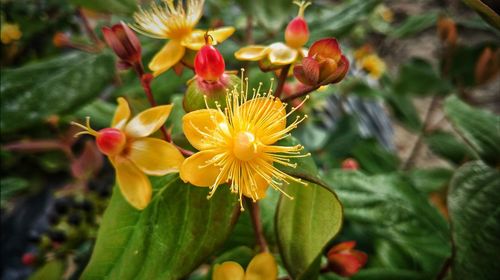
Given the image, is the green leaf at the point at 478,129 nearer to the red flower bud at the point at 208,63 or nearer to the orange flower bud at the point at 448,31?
the red flower bud at the point at 208,63

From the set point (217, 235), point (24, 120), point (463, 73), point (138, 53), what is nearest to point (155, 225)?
point (217, 235)

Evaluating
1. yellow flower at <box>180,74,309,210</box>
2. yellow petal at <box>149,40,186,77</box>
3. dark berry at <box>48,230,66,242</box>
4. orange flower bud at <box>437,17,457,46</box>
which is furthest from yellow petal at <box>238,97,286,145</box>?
orange flower bud at <box>437,17,457,46</box>

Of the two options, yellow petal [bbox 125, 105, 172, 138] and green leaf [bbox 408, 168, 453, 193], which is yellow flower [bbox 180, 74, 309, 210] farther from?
green leaf [bbox 408, 168, 453, 193]

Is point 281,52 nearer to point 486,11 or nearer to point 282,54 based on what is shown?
point 282,54

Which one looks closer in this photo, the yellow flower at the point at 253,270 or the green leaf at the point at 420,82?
the yellow flower at the point at 253,270

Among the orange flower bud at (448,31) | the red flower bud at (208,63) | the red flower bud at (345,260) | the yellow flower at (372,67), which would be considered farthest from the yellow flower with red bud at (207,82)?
the yellow flower at (372,67)

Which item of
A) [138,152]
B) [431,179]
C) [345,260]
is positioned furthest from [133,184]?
[431,179]

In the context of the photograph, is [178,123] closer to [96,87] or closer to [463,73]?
[96,87]
